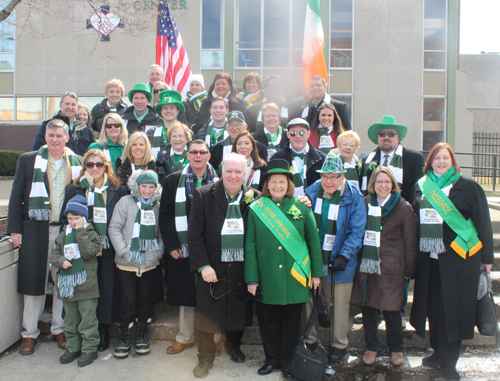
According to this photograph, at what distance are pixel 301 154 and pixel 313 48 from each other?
3.61m

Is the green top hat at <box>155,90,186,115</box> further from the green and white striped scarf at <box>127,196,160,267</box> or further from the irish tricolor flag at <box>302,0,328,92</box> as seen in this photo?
the irish tricolor flag at <box>302,0,328,92</box>

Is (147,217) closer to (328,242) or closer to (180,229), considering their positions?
(180,229)

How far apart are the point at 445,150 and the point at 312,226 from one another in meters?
1.55

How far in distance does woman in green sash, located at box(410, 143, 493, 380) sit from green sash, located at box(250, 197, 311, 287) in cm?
117

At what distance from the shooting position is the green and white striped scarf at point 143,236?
4.25m

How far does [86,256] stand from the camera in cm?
418

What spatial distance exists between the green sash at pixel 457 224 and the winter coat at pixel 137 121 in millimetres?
3847

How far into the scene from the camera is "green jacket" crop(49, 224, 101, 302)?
13.6 feet

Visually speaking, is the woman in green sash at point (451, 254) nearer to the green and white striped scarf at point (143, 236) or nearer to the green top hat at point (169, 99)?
the green and white striped scarf at point (143, 236)

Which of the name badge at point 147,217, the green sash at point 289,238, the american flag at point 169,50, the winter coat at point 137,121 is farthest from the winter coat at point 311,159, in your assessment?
the american flag at point 169,50

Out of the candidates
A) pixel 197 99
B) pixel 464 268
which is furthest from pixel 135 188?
pixel 197 99

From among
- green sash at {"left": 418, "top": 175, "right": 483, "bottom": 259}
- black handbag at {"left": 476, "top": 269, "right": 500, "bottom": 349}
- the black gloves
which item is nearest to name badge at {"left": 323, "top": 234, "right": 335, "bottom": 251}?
the black gloves

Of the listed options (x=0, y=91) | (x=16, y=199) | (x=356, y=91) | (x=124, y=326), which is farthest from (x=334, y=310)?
(x=0, y=91)

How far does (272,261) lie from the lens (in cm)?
390
